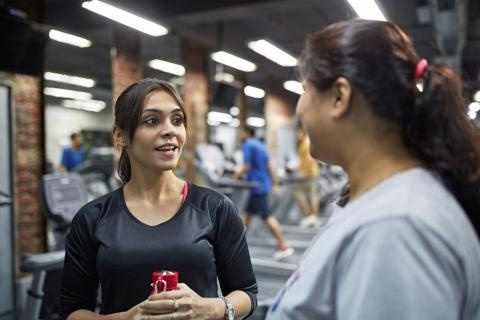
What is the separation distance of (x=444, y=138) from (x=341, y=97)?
0.68 feet

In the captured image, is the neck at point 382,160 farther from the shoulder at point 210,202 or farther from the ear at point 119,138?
the ear at point 119,138

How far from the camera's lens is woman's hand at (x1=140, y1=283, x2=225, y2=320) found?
1.15 metres

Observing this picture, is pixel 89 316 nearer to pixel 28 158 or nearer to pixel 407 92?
pixel 407 92

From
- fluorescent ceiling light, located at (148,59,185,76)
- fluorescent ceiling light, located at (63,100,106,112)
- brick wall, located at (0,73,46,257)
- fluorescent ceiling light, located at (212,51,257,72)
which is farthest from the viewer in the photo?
fluorescent ceiling light, located at (63,100,106,112)

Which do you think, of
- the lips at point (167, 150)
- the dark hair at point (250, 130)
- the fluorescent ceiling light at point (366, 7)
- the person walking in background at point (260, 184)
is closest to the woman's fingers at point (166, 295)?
the lips at point (167, 150)

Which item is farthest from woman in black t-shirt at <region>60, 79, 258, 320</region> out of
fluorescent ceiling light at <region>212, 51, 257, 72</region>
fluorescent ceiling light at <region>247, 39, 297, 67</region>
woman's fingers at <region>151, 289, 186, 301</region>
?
fluorescent ceiling light at <region>212, 51, 257, 72</region>

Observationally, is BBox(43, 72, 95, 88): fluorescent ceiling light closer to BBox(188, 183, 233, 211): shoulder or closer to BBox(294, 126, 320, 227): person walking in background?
BBox(294, 126, 320, 227): person walking in background

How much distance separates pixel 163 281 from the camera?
Result: 1137mm

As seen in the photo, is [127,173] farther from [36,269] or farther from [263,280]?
[263,280]

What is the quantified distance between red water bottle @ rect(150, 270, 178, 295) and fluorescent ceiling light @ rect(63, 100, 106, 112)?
16.6 metres

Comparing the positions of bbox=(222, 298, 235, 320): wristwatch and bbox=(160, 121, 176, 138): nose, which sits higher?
bbox=(160, 121, 176, 138): nose

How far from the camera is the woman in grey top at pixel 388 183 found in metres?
0.67

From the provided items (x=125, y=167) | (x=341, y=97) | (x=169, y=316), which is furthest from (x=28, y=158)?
(x=341, y=97)

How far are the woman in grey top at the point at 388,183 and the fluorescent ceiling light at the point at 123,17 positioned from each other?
4.08m
